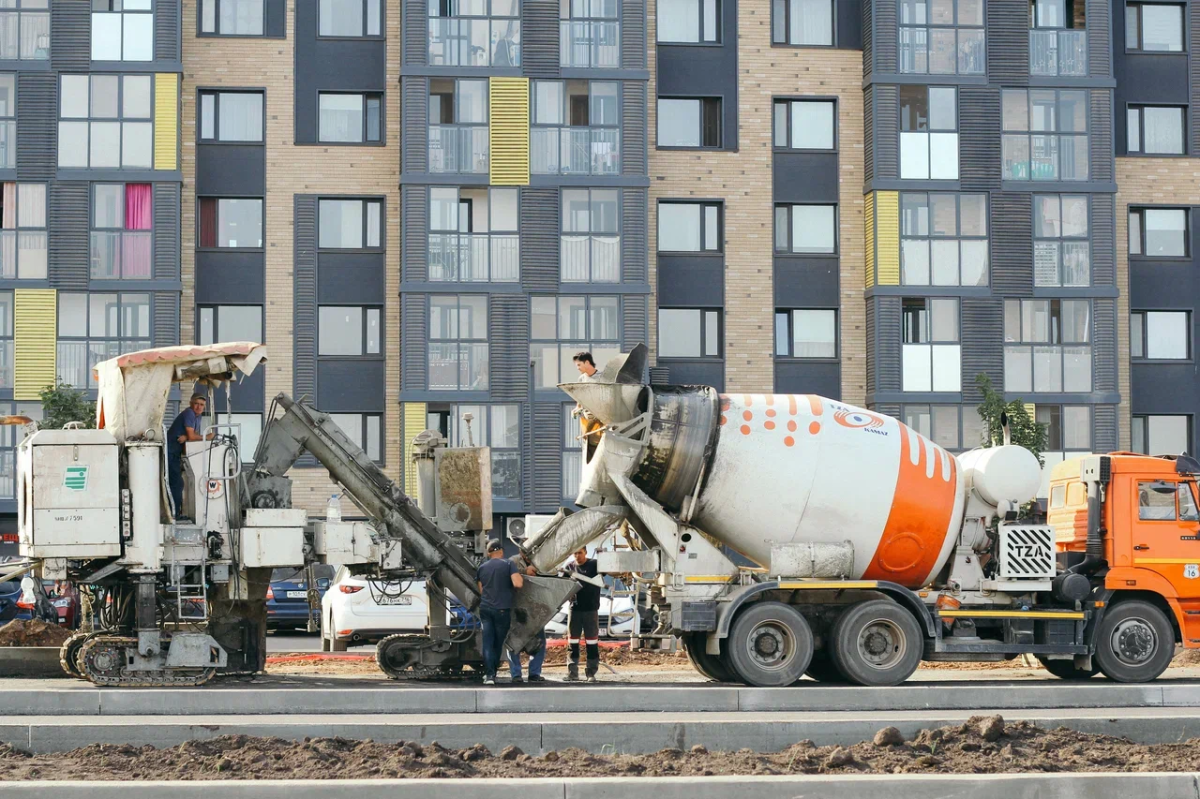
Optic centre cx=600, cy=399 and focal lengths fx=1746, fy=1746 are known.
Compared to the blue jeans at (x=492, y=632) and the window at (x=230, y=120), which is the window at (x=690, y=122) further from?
the blue jeans at (x=492, y=632)

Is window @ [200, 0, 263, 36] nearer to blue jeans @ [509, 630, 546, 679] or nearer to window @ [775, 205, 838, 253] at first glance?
window @ [775, 205, 838, 253]

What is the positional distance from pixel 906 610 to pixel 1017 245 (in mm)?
28508

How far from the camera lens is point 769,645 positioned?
18516 millimetres

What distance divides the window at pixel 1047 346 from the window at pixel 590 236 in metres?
10.5

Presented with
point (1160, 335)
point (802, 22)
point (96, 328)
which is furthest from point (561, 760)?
point (1160, 335)

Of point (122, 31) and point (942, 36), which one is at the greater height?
point (942, 36)

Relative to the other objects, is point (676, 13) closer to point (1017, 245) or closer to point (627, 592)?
point (1017, 245)

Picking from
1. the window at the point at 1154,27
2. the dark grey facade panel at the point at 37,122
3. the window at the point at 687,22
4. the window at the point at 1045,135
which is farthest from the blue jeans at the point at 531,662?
the window at the point at 1154,27

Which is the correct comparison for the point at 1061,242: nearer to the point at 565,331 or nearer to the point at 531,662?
the point at 565,331

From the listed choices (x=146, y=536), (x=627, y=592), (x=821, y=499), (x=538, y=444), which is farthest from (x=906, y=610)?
(x=538, y=444)

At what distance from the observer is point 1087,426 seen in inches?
1795

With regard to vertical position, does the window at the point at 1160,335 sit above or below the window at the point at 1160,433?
above

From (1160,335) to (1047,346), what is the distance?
3.85 m

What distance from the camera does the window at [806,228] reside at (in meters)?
45.8
